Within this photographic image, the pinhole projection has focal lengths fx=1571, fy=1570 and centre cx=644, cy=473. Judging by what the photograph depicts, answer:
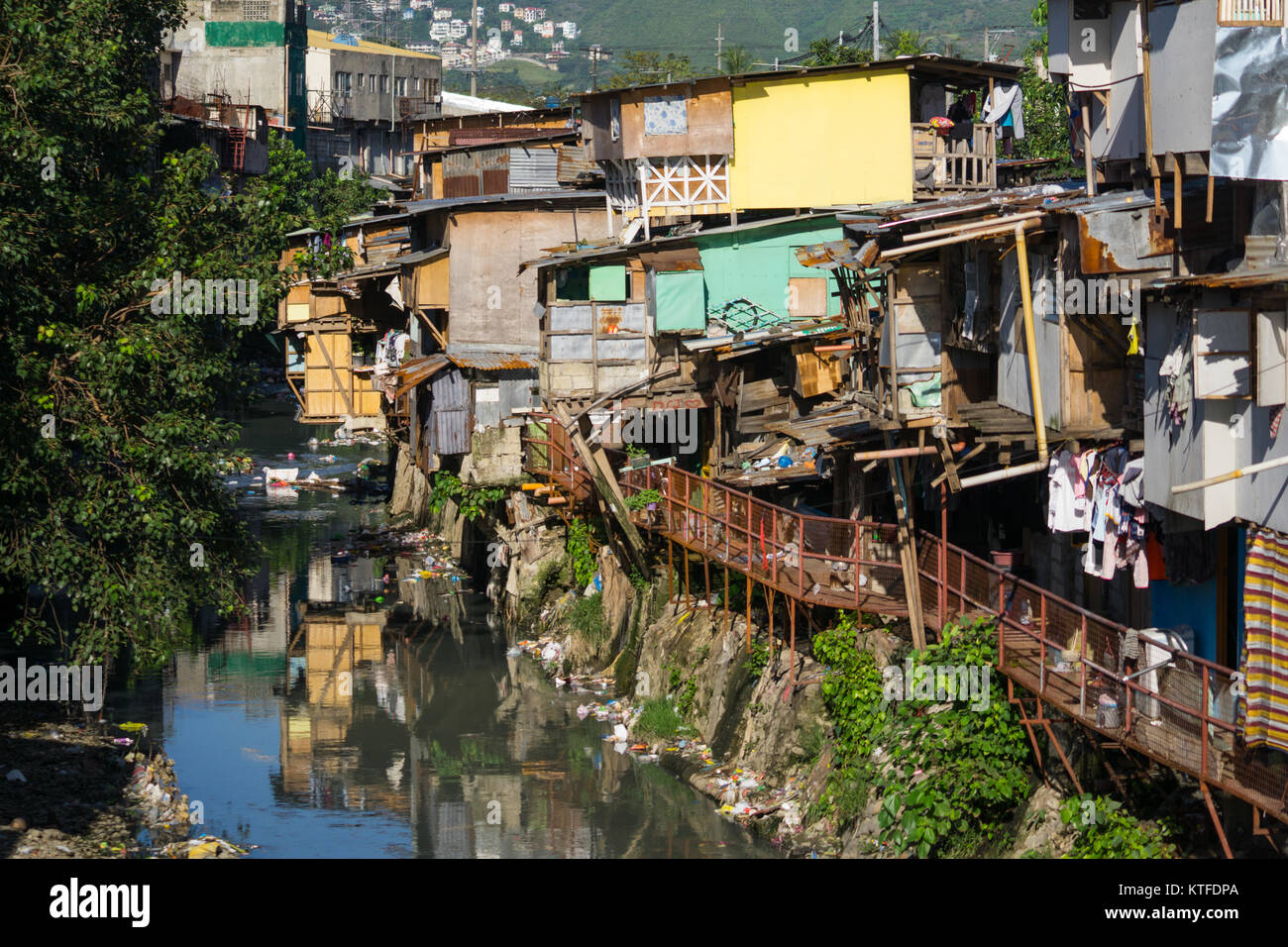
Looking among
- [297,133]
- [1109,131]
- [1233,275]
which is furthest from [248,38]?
[1233,275]

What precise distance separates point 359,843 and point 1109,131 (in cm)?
1370

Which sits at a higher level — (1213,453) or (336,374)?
(1213,453)

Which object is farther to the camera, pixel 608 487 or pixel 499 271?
pixel 499 271

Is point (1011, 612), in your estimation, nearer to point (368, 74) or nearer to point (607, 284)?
point (607, 284)

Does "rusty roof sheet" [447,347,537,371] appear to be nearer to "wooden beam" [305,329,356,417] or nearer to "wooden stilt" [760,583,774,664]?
"wooden beam" [305,329,356,417]

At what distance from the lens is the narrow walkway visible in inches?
555

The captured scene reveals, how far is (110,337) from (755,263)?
13.4 metres

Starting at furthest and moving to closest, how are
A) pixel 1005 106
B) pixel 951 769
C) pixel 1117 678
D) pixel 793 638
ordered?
pixel 1005 106 → pixel 793 638 → pixel 951 769 → pixel 1117 678

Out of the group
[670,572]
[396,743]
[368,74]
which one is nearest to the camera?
[396,743]

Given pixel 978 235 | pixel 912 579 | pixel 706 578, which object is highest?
pixel 978 235

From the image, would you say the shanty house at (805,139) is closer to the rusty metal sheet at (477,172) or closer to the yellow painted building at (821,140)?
the yellow painted building at (821,140)

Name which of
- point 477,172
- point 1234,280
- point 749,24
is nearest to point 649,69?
point 477,172

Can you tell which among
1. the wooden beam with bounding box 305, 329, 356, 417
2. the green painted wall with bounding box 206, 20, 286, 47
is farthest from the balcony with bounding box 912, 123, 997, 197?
the green painted wall with bounding box 206, 20, 286, 47
